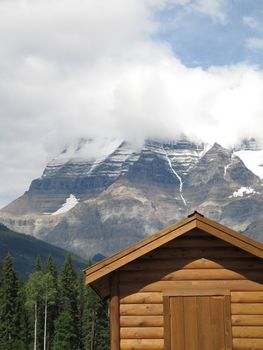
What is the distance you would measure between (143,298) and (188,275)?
1.25 meters

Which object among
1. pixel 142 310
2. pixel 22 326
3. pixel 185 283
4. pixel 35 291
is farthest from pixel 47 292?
pixel 185 283

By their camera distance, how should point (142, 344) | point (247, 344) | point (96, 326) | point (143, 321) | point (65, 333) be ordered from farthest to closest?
point (96, 326) → point (65, 333) → point (143, 321) → point (142, 344) → point (247, 344)

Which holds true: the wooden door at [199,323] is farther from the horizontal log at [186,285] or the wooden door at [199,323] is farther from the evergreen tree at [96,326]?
the evergreen tree at [96,326]

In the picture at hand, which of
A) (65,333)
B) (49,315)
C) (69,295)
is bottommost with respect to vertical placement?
(65,333)

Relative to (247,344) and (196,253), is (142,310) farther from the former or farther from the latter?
(247,344)

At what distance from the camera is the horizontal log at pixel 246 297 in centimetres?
1485

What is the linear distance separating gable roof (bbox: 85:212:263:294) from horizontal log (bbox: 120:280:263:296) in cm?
63

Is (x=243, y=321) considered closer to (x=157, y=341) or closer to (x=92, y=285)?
(x=157, y=341)

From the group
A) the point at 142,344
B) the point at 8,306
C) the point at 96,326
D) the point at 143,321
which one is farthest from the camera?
the point at 96,326

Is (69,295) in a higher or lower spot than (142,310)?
higher

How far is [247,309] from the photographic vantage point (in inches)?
585

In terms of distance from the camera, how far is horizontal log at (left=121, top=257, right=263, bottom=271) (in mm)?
15062

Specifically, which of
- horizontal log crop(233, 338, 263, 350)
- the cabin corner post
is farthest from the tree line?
horizontal log crop(233, 338, 263, 350)

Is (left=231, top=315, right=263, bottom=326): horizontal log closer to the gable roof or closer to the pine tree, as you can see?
the gable roof
